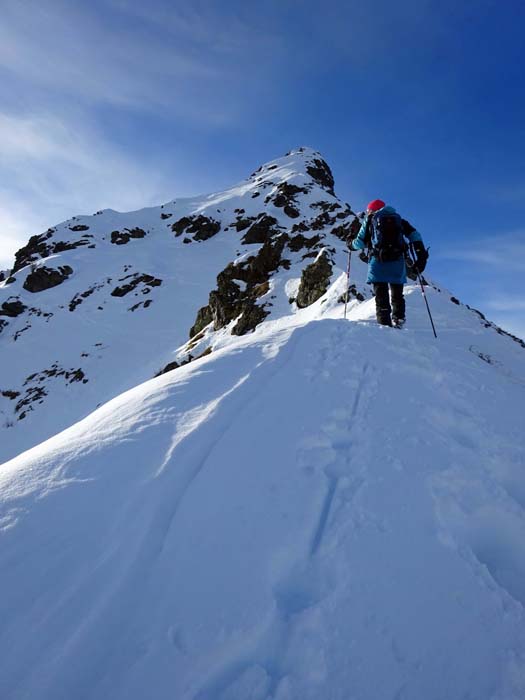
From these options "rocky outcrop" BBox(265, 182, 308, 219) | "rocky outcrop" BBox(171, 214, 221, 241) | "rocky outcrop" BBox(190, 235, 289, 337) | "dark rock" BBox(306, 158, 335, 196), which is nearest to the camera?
"rocky outcrop" BBox(190, 235, 289, 337)

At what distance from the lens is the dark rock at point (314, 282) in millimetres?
18406

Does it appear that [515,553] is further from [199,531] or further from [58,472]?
[58,472]

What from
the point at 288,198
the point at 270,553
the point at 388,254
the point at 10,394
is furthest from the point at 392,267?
the point at 288,198

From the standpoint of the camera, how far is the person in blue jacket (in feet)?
21.6

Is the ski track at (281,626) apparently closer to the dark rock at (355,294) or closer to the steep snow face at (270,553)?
the steep snow face at (270,553)

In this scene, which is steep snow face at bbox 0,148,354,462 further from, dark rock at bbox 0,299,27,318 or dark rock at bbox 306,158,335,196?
dark rock at bbox 306,158,335,196

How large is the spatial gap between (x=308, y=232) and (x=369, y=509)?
3062 centimetres

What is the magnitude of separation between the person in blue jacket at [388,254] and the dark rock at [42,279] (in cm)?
4236

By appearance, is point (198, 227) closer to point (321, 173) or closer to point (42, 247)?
point (42, 247)

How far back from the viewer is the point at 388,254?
659cm

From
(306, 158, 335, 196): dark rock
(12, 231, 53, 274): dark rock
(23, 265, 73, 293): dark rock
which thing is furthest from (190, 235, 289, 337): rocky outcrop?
(306, 158, 335, 196): dark rock

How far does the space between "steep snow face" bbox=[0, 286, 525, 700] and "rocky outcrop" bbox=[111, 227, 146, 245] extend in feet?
177

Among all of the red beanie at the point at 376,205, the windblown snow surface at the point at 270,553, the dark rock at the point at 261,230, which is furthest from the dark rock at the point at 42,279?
the windblown snow surface at the point at 270,553

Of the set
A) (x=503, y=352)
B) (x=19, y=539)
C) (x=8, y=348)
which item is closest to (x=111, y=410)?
(x=19, y=539)
